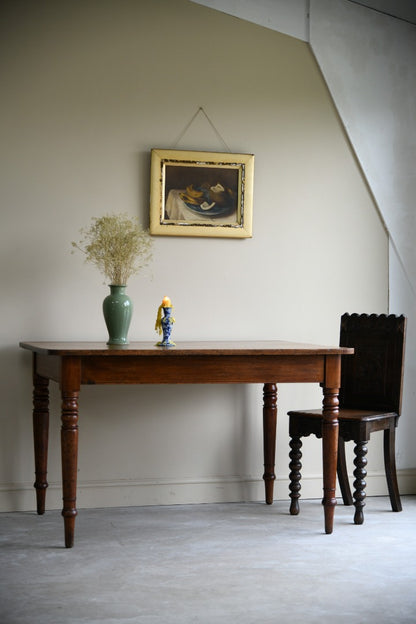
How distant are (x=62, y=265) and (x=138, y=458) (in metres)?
1.09

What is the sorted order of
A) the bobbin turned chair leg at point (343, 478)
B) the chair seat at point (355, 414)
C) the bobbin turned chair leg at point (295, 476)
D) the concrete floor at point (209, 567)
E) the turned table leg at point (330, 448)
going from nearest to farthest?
the concrete floor at point (209, 567) → the turned table leg at point (330, 448) → the chair seat at point (355, 414) → the bobbin turned chair leg at point (295, 476) → the bobbin turned chair leg at point (343, 478)

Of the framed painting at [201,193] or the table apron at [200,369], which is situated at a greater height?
the framed painting at [201,193]

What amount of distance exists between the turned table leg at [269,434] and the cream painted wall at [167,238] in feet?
0.42

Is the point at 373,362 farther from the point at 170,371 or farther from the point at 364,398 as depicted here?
the point at 170,371

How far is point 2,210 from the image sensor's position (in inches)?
161

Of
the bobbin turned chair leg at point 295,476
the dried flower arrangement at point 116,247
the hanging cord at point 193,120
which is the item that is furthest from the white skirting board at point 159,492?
the hanging cord at point 193,120

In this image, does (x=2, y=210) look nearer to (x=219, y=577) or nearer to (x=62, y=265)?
(x=62, y=265)

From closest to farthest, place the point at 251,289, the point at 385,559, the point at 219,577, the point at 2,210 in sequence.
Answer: the point at 219,577 → the point at 385,559 → the point at 2,210 → the point at 251,289

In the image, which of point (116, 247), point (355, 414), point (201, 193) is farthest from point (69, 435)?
point (201, 193)

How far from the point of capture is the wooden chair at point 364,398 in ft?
12.9

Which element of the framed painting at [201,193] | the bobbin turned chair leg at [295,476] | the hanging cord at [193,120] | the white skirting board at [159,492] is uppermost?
the hanging cord at [193,120]

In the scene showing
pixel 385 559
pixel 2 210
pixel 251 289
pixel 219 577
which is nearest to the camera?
pixel 219 577

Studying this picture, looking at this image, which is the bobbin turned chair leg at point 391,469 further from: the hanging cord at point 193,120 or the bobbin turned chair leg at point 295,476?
the hanging cord at point 193,120

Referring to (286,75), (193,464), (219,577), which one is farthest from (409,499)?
(286,75)
